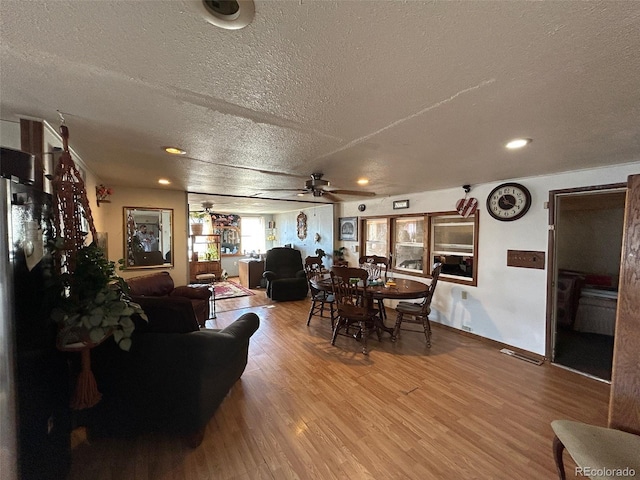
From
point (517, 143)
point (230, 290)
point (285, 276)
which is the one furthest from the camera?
point (230, 290)

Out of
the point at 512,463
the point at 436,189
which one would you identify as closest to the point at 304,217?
the point at 436,189

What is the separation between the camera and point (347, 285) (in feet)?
10.9

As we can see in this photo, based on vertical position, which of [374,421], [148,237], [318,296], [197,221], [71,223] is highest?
[197,221]

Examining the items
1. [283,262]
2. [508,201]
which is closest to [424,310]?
[508,201]

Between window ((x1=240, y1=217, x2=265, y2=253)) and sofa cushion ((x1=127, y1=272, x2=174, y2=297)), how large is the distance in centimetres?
517

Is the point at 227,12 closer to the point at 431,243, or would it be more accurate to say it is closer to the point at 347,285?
the point at 347,285

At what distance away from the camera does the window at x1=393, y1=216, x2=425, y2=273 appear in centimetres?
464

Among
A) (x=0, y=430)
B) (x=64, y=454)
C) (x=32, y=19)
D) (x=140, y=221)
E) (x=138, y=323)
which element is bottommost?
(x=64, y=454)

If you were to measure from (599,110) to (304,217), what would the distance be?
622 cm

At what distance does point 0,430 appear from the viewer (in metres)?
1.03

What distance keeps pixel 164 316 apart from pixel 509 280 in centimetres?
397

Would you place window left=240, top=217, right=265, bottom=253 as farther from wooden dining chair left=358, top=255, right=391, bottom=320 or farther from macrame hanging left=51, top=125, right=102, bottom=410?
macrame hanging left=51, top=125, right=102, bottom=410

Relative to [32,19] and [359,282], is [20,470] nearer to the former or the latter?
[32,19]

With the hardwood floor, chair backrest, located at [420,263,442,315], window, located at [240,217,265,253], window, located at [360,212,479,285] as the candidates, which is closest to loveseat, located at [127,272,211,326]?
the hardwood floor
